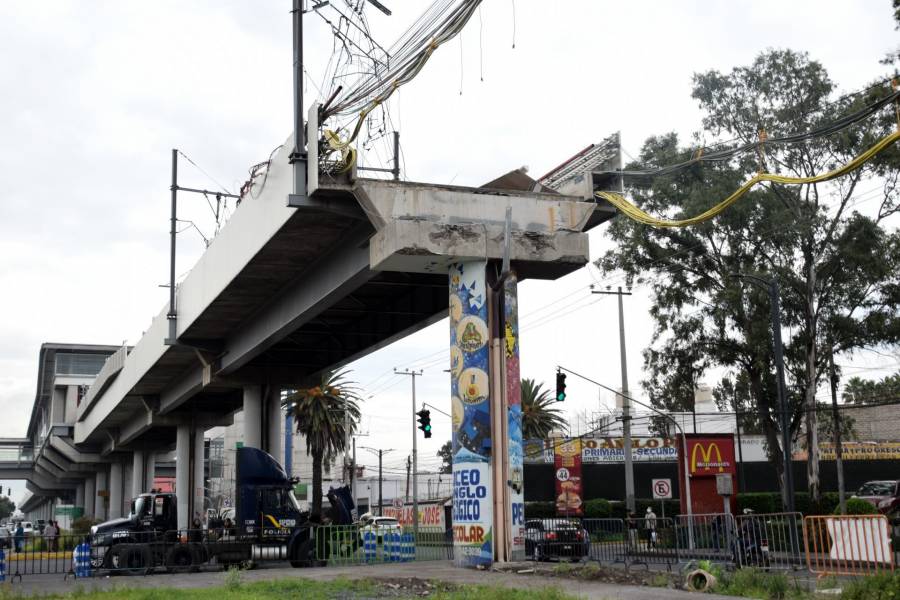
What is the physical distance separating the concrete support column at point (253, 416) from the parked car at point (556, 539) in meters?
14.8

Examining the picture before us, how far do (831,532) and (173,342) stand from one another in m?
27.7

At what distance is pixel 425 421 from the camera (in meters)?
37.2

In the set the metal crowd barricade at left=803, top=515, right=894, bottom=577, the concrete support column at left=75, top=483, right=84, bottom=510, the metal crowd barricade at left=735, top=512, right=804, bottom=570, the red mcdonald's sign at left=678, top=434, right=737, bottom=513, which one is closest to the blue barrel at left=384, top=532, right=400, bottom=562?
the metal crowd barricade at left=735, top=512, right=804, bottom=570

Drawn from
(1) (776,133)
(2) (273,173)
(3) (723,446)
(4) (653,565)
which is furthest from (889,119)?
(2) (273,173)

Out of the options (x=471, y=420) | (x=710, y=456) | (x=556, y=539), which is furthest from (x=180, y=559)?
(x=710, y=456)

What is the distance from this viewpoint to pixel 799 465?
64.5 meters

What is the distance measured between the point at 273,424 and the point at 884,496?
2755 cm

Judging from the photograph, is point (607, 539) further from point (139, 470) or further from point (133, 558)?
point (139, 470)

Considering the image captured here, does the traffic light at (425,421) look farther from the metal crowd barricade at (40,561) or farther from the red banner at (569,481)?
the red banner at (569,481)

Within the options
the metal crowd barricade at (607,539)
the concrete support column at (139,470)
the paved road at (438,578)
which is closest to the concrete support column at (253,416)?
the paved road at (438,578)

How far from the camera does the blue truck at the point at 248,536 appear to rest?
28.2 m

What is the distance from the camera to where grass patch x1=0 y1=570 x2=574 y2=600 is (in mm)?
15164

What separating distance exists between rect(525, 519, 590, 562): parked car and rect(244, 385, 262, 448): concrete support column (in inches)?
583

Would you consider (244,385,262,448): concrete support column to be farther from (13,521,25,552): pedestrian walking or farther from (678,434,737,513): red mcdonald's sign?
(678,434,737,513): red mcdonald's sign
